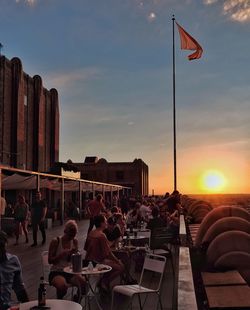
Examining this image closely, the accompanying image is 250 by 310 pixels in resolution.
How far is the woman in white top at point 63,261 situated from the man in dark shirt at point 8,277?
1.93 m

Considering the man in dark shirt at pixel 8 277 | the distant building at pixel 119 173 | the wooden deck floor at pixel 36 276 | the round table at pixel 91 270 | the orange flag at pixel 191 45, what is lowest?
the wooden deck floor at pixel 36 276

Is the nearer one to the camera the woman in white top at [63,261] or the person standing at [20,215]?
the woman in white top at [63,261]

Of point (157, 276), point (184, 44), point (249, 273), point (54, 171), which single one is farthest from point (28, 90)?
point (249, 273)

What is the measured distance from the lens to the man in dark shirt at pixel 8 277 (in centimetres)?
496

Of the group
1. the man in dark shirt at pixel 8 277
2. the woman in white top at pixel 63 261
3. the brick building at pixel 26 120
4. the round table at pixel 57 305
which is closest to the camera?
the round table at pixel 57 305

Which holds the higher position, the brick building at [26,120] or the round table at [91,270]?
the brick building at [26,120]

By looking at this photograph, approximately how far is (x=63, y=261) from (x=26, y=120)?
122 feet

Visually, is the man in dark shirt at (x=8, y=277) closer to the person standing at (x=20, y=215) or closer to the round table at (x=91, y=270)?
the round table at (x=91, y=270)

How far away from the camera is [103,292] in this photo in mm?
8711

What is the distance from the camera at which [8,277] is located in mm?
5016

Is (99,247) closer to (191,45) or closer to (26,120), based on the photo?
(191,45)

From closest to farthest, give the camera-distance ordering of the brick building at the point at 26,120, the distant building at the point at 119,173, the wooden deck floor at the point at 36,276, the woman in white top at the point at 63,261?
the woman in white top at the point at 63,261, the wooden deck floor at the point at 36,276, the brick building at the point at 26,120, the distant building at the point at 119,173

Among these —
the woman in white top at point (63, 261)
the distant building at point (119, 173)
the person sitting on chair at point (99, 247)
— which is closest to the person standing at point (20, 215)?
the person sitting on chair at point (99, 247)

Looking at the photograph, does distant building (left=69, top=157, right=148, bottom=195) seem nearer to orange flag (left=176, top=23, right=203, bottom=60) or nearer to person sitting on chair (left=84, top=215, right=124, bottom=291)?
orange flag (left=176, top=23, right=203, bottom=60)
